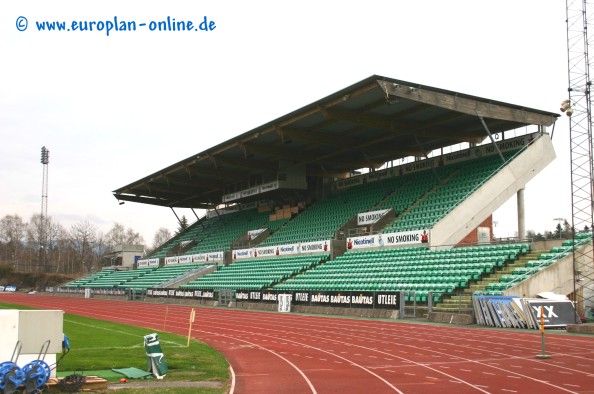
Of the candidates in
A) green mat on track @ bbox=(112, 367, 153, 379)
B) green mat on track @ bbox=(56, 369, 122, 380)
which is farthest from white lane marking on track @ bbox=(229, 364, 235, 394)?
green mat on track @ bbox=(56, 369, 122, 380)

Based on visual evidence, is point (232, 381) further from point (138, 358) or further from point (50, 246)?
point (50, 246)

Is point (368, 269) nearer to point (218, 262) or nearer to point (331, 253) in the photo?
point (331, 253)

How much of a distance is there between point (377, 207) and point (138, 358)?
29457 millimetres

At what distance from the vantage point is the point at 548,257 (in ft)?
87.1

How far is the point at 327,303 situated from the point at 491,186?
452 inches

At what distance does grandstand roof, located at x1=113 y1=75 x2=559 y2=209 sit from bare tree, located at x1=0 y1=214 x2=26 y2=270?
9705 cm

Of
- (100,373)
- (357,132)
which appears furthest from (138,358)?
(357,132)

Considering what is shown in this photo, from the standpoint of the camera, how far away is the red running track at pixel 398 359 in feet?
37.6

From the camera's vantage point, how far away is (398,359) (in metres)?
15.1

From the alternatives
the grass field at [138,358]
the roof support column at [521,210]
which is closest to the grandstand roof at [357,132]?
the roof support column at [521,210]

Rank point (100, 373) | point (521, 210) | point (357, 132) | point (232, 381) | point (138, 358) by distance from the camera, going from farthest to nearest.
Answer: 1. point (357, 132)
2. point (521, 210)
3. point (138, 358)
4. point (100, 373)
5. point (232, 381)

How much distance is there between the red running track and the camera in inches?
451

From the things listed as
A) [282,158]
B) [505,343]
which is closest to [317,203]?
[282,158]

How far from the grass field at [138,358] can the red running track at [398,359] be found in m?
0.65
